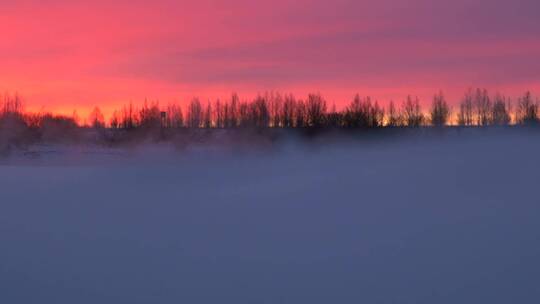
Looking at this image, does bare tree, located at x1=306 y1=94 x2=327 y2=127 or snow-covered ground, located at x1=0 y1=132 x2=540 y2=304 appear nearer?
snow-covered ground, located at x1=0 y1=132 x2=540 y2=304

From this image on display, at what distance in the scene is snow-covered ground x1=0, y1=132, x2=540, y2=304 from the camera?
25.9 ft

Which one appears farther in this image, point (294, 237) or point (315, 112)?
point (315, 112)

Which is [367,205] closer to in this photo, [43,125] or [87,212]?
[87,212]

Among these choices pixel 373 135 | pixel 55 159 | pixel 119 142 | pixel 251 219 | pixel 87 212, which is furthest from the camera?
pixel 119 142

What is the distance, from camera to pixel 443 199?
11.6 m

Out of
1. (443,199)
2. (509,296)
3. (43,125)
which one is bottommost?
(509,296)

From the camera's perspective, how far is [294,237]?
9.98 m

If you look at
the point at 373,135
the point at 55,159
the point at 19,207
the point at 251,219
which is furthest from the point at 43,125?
the point at 251,219

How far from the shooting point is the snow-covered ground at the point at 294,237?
7.89 meters

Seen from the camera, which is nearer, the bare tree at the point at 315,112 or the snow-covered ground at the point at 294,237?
the snow-covered ground at the point at 294,237

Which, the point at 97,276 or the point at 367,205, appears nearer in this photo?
the point at 97,276

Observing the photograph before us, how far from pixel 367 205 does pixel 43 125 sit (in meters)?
28.6

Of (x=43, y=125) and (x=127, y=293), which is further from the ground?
(x=43, y=125)

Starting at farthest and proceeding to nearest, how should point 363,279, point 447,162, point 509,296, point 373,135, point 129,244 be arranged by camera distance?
point 373,135, point 447,162, point 129,244, point 363,279, point 509,296
